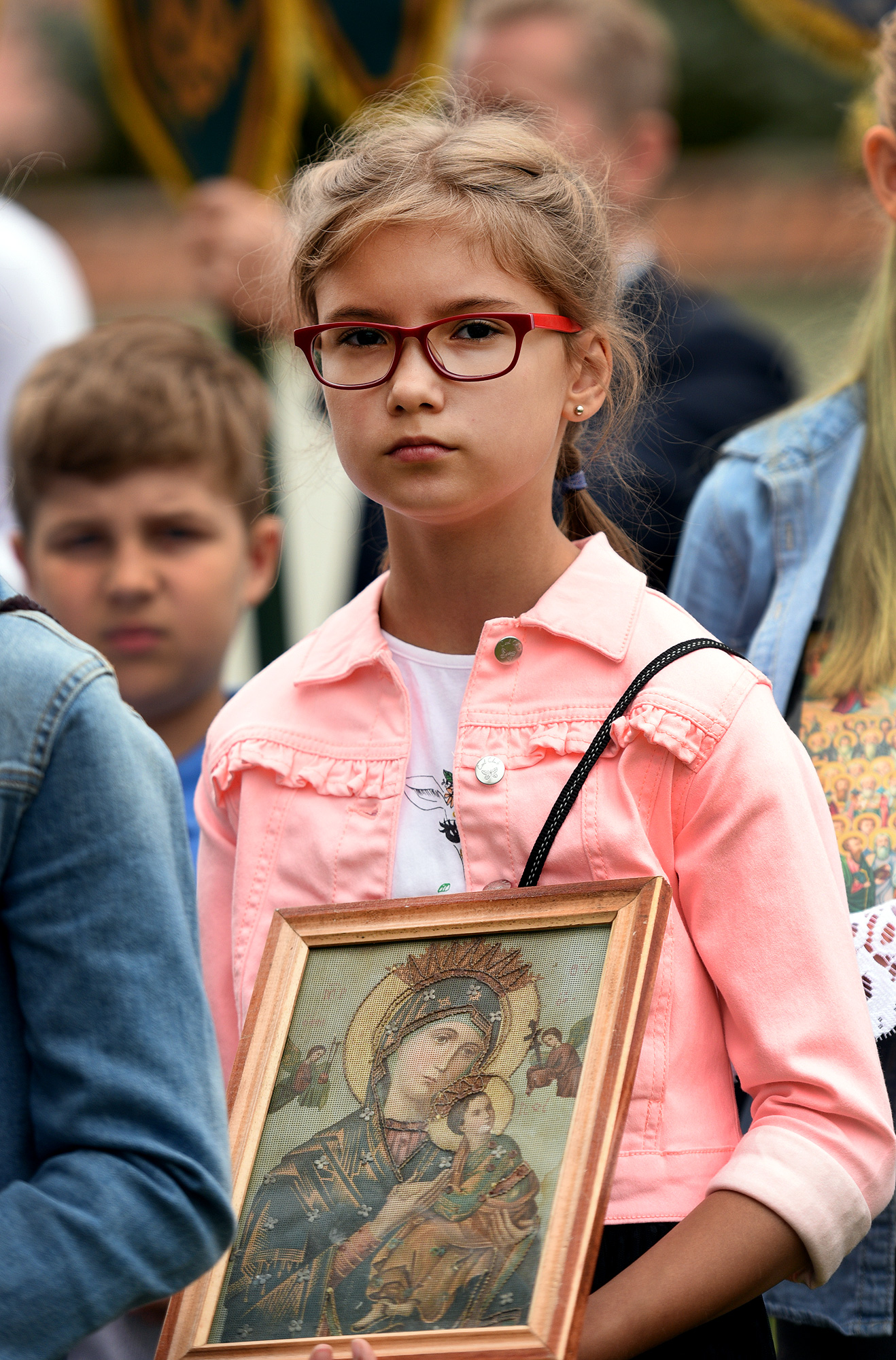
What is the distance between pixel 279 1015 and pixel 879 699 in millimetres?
1033

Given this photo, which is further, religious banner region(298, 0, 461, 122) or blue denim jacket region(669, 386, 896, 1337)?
religious banner region(298, 0, 461, 122)

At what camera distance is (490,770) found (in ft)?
6.14

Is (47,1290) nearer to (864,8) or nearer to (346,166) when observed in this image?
(346,166)

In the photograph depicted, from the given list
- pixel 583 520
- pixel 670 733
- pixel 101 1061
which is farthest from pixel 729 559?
pixel 101 1061

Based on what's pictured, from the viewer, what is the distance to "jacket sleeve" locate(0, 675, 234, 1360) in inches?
50.9

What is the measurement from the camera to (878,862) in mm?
2252

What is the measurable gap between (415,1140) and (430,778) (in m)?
0.46

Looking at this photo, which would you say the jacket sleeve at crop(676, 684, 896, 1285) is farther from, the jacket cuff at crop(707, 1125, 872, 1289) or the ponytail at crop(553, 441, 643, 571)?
the ponytail at crop(553, 441, 643, 571)

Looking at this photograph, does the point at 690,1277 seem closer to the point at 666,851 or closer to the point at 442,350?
the point at 666,851

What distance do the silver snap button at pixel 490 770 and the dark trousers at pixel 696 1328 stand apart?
507mm

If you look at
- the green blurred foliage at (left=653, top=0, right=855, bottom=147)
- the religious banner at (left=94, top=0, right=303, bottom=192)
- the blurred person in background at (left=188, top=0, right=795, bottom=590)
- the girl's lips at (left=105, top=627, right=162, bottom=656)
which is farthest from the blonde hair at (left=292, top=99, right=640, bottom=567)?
the green blurred foliage at (left=653, top=0, right=855, bottom=147)

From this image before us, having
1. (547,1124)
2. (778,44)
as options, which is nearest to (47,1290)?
(547,1124)

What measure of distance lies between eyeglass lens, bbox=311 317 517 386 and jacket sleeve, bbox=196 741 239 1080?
537mm

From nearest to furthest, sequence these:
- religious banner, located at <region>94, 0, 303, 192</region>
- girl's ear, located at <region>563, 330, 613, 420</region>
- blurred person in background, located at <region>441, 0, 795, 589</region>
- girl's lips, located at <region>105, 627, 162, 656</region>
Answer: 1. girl's ear, located at <region>563, 330, 613, 420</region>
2. girl's lips, located at <region>105, 627, 162, 656</region>
3. blurred person in background, located at <region>441, 0, 795, 589</region>
4. religious banner, located at <region>94, 0, 303, 192</region>
